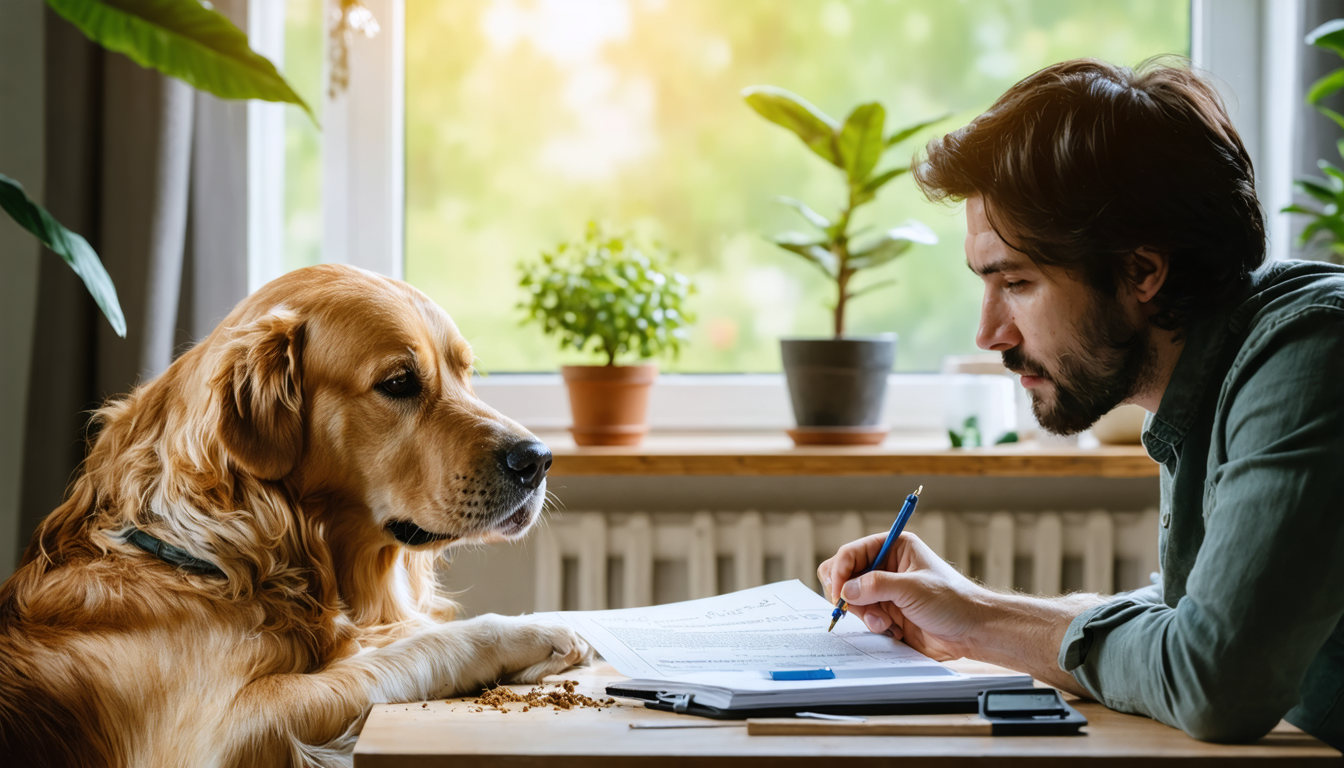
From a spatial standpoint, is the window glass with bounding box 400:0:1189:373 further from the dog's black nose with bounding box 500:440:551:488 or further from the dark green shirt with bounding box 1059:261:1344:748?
the dark green shirt with bounding box 1059:261:1344:748

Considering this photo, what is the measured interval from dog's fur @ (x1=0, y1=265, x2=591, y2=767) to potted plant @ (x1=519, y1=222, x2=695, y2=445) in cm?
63

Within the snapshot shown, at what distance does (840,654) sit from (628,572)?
3.48 ft

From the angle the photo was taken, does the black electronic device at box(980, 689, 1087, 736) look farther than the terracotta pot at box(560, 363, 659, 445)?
No

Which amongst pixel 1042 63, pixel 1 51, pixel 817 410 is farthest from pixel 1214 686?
pixel 1 51

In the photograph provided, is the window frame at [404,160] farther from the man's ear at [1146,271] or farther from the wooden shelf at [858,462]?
the man's ear at [1146,271]

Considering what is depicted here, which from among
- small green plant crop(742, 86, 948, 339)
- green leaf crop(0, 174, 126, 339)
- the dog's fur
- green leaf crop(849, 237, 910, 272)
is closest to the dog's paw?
the dog's fur

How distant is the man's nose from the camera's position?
Result: 116cm

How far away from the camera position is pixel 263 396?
3.71 feet

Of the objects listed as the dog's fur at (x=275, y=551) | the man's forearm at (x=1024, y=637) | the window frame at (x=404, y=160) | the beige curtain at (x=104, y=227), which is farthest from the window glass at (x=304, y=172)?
the man's forearm at (x=1024, y=637)

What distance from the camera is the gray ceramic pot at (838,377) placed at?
196 cm

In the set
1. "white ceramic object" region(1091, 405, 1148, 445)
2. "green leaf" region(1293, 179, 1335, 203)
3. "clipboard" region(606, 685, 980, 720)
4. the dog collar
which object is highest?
"green leaf" region(1293, 179, 1335, 203)

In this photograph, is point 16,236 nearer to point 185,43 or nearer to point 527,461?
point 185,43

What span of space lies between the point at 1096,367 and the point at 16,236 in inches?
77.5

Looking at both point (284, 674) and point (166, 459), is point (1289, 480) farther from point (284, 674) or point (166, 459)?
point (166, 459)
